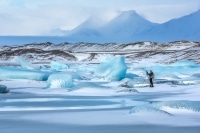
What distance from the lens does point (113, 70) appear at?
73.6 ft

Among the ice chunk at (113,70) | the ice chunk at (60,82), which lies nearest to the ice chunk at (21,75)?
the ice chunk at (113,70)

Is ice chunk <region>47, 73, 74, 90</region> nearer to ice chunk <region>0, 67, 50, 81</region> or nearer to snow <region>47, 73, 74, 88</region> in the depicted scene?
snow <region>47, 73, 74, 88</region>

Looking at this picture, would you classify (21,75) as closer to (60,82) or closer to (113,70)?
(60,82)

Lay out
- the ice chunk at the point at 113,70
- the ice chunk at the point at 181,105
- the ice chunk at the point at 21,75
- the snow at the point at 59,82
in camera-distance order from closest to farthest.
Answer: the ice chunk at the point at 181,105, the snow at the point at 59,82, the ice chunk at the point at 21,75, the ice chunk at the point at 113,70

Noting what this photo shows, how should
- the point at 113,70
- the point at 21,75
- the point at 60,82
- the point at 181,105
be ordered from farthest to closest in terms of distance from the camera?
the point at 113,70, the point at 21,75, the point at 60,82, the point at 181,105

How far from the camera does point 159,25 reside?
182 meters

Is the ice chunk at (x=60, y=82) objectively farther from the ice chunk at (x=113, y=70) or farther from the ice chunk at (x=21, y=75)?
the ice chunk at (x=113, y=70)

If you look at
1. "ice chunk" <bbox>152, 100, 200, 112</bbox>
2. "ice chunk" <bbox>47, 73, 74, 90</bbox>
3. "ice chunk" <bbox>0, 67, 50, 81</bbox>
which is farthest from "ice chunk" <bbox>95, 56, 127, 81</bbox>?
"ice chunk" <bbox>152, 100, 200, 112</bbox>

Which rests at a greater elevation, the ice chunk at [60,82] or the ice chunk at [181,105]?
the ice chunk at [60,82]

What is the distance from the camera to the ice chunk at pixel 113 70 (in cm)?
2191

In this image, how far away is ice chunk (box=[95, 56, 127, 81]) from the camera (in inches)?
862

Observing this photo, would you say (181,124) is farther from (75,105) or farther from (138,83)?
(138,83)

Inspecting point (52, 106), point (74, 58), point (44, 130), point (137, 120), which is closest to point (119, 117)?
point (137, 120)

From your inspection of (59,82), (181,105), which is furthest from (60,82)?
(181,105)
